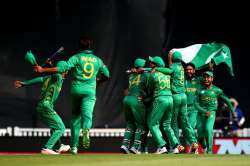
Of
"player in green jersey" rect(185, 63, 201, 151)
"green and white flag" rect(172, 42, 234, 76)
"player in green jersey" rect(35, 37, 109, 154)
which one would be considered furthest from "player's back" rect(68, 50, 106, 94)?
"green and white flag" rect(172, 42, 234, 76)

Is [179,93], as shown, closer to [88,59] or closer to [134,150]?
[134,150]

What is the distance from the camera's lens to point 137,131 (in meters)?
17.1

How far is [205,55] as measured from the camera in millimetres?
21516

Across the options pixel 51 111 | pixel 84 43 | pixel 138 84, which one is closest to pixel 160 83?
pixel 138 84

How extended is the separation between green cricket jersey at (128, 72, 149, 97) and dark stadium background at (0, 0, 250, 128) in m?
5.15

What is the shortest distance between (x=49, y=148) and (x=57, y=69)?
151cm

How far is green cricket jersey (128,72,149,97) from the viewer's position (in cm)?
1706

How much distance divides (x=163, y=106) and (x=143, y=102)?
78 centimetres

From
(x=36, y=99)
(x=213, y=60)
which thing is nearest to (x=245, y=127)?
(x=213, y=60)

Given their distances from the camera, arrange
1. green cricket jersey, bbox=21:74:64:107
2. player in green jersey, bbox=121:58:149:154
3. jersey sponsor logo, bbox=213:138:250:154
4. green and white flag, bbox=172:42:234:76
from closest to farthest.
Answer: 1. green cricket jersey, bbox=21:74:64:107
2. player in green jersey, bbox=121:58:149:154
3. green and white flag, bbox=172:42:234:76
4. jersey sponsor logo, bbox=213:138:250:154

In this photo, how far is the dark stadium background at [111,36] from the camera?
867 inches

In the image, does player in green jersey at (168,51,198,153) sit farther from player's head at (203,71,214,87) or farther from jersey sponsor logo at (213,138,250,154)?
jersey sponsor logo at (213,138,250,154)

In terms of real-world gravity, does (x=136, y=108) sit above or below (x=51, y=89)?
below

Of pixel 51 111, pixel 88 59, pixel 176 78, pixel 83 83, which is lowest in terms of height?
pixel 51 111
